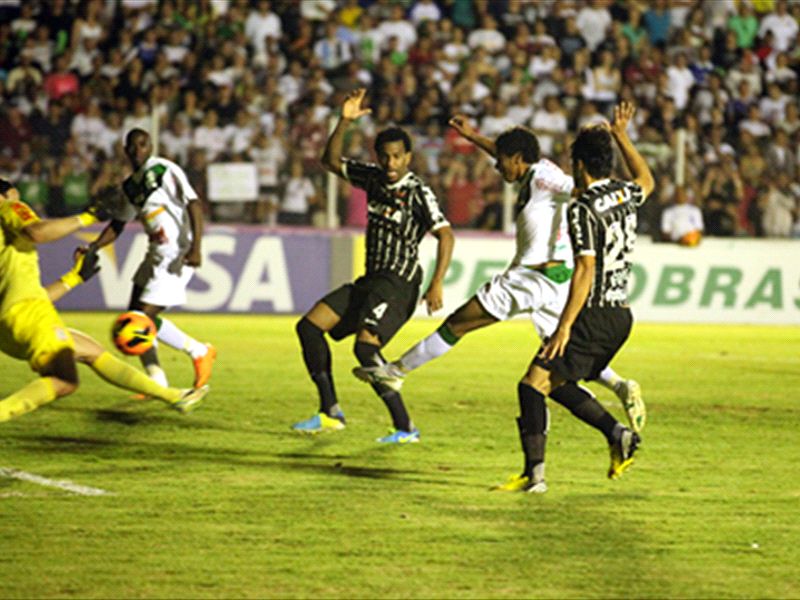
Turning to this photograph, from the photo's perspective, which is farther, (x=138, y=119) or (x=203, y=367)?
(x=138, y=119)

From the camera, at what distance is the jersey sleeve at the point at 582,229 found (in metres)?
7.34

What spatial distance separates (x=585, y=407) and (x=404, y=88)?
13910mm

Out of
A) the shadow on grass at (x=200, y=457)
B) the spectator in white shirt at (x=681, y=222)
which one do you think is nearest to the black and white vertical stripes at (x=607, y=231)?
the shadow on grass at (x=200, y=457)

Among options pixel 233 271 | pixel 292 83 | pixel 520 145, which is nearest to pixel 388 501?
pixel 520 145

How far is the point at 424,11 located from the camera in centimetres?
2297

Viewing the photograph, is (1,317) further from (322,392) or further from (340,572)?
(340,572)

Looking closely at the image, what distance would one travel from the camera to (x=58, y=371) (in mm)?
8250

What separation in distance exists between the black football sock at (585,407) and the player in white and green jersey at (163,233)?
3804mm

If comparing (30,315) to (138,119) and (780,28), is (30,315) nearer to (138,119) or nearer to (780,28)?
(138,119)

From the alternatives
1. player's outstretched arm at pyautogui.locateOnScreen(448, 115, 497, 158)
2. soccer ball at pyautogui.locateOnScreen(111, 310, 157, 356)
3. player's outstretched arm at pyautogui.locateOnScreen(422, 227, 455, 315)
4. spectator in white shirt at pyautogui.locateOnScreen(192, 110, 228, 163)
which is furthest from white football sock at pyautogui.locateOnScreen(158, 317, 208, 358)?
spectator in white shirt at pyautogui.locateOnScreen(192, 110, 228, 163)

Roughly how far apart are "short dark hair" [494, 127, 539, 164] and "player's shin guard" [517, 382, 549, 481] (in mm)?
1464

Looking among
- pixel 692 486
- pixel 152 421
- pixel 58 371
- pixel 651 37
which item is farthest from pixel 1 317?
pixel 651 37

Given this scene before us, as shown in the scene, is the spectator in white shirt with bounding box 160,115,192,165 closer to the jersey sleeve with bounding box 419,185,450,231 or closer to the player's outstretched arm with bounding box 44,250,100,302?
the player's outstretched arm with bounding box 44,250,100,302

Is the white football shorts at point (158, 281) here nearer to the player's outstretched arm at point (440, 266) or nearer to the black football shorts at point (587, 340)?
the player's outstretched arm at point (440, 266)
